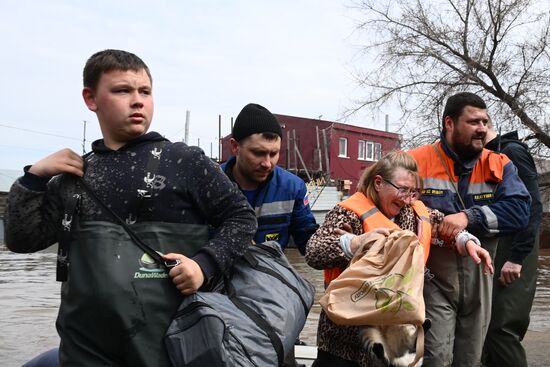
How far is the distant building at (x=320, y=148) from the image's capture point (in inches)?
1467

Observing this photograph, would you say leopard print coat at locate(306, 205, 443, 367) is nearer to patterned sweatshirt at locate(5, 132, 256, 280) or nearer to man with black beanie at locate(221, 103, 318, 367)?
man with black beanie at locate(221, 103, 318, 367)

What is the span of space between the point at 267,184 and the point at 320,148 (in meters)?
34.3

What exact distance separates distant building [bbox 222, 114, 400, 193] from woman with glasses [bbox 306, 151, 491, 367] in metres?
32.6

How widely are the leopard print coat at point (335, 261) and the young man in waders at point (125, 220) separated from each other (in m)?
0.75

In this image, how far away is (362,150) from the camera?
40.1 metres

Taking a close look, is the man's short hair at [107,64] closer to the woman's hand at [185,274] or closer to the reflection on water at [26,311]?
the woman's hand at [185,274]

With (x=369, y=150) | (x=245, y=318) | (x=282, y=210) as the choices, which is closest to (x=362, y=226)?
(x=282, y=210)

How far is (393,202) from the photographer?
325 cm

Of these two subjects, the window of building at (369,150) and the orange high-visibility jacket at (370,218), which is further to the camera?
the window of building at (369,150)

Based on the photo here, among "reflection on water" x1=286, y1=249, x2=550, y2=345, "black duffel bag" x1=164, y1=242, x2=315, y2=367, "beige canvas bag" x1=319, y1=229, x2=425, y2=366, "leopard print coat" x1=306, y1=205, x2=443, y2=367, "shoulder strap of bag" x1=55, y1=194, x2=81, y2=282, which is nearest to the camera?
"black duffel bag" x1=164, y1=242, x2=315, y2=367

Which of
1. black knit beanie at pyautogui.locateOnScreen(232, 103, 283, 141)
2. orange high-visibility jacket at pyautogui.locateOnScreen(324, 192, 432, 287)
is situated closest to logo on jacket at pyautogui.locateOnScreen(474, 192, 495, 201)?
orange high-visibility jacket at pyautogui.locateOnScreen(324, 192, 432, 287)

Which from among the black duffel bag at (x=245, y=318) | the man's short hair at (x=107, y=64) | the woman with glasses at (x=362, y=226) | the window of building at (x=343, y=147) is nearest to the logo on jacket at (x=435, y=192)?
the woman with glasses at (x=362, y=226)

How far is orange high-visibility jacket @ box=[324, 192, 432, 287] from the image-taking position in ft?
10.4

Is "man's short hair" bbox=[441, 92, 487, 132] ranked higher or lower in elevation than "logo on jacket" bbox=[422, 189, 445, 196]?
higher
